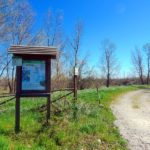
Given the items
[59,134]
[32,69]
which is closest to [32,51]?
[32,69]

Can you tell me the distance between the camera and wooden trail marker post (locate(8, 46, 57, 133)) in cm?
999

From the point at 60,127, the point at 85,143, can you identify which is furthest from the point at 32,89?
the point at 85,143

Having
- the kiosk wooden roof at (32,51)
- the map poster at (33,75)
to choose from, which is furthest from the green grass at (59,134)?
the kiosk wooden roof at (32,51)

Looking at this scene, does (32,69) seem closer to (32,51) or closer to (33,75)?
(33,75)

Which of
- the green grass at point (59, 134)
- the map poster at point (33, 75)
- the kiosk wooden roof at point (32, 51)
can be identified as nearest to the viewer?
the green grass at point (59, 134)

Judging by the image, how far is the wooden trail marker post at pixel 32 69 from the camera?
9.99 meters

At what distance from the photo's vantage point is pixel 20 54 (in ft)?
32.8

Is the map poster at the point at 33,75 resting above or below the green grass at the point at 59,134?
above

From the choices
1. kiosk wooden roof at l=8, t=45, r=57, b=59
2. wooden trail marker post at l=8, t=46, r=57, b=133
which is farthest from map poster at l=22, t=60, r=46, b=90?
kiosk wooden roof at l=8, t=45, r=57, b=59

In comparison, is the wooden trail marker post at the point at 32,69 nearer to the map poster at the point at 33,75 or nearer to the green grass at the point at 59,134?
the map poster at the point at 33,75

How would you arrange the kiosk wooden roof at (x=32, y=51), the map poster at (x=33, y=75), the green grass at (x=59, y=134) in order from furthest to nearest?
the map poster at (x=33, y=75) < the kiosk wooden roof at (x=32, y=51) < the green grass at (x=59, y=134)

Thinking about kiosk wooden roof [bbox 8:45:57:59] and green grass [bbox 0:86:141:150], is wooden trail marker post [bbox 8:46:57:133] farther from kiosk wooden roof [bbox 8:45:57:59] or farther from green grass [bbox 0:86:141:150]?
green grass [bbox 0:86:141:150]

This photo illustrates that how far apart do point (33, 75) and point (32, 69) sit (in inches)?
7.9

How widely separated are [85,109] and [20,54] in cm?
456
